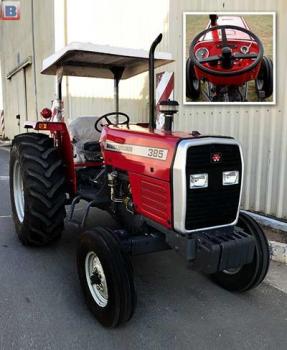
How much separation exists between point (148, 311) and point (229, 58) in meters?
2.92

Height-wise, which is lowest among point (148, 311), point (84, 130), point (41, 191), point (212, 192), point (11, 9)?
point (148, 311)

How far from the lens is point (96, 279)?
9.96ft

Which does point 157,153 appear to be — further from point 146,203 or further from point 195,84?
point 195,84

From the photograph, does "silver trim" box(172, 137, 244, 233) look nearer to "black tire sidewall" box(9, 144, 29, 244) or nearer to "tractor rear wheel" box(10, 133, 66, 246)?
"tractor rear wheel" box(10, 133, 66, 246)

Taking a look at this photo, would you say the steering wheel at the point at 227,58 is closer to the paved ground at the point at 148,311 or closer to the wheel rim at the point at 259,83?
the wheel rim at the point at 259,83

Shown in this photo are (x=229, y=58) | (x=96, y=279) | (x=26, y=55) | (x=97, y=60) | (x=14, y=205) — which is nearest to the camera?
(x=96, y=279)

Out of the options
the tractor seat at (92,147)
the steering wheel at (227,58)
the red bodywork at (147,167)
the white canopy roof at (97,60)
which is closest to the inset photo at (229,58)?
the steering wheel at (227,58)

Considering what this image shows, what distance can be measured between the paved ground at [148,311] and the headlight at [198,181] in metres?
0.98

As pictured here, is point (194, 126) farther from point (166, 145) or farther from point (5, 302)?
point (5, 302)

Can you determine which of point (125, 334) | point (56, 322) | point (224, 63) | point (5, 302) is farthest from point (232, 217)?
point (224, 63)

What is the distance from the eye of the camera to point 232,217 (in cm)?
298

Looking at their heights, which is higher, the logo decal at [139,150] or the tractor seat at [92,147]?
the logo decal at [139,150]

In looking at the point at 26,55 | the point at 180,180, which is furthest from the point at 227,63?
the point at 26,55

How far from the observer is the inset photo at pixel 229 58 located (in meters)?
4.73
